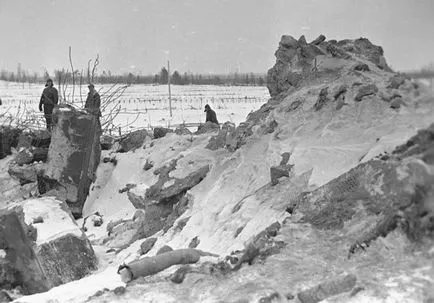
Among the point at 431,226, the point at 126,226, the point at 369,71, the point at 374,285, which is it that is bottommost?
the point at 126,226

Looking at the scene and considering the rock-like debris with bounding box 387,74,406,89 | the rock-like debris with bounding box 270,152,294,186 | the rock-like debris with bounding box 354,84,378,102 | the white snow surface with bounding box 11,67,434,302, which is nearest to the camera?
the rock-like debris with bounding box 387,74,406,89

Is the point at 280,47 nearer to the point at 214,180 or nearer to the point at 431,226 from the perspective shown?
the point at 214,180

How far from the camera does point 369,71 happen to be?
8.01 meters

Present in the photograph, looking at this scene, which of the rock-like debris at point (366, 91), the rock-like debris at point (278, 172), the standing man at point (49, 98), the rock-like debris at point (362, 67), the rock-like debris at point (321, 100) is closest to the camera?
the rock-like debris at point (278, 172)

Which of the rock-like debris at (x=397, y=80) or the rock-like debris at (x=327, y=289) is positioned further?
the rock-like debris at (x=397, y=80)

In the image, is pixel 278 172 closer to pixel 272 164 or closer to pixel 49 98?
pixel 272 164

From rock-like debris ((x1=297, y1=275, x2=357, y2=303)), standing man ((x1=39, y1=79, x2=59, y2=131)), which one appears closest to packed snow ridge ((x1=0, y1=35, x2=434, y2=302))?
rock-like debris ((x1=297, y1=275, x2=357, y2=303))

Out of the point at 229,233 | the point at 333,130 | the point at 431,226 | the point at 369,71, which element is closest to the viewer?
the point at 431,226

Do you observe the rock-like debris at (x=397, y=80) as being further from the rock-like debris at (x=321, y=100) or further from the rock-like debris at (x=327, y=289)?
the rock-like debris at (x=327, y=289)

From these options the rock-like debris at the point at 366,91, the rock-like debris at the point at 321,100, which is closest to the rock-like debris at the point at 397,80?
the rock-like debris at the point at 366,91

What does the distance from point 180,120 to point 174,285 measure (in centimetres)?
2215

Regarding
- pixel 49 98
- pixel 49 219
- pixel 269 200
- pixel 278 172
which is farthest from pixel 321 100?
pixel 49 98

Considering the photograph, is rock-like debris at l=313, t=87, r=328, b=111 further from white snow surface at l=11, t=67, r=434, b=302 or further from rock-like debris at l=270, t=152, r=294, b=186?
rock-like debris at l=270, t=152, r=294, b=186

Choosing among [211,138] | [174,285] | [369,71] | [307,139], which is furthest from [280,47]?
[174,285]
